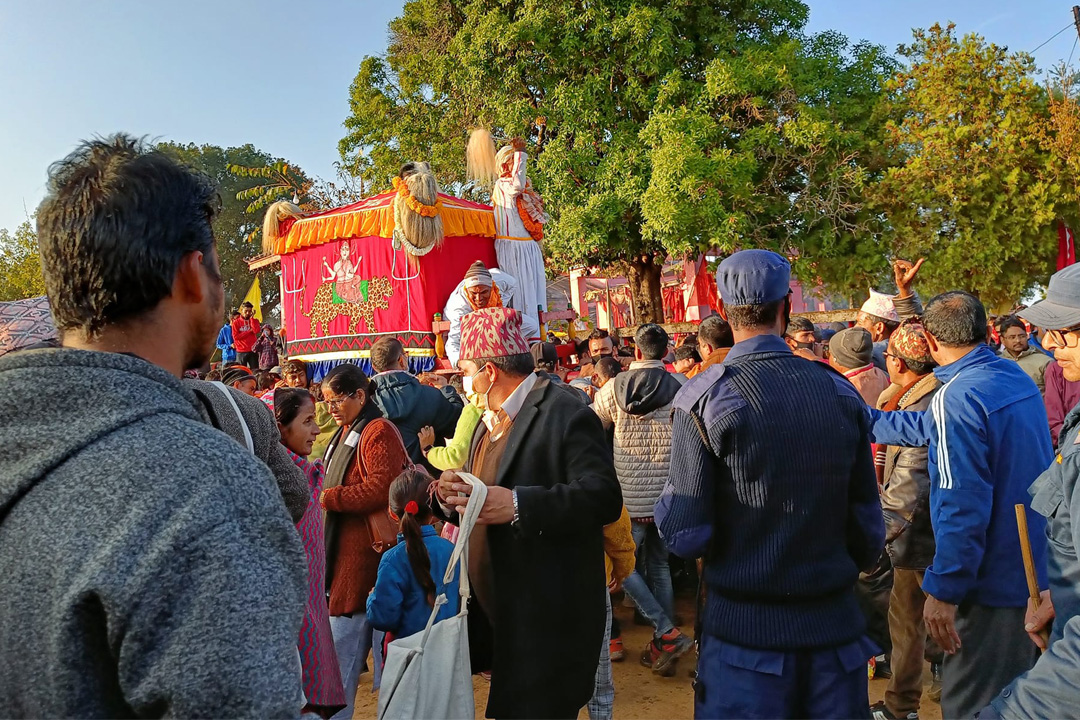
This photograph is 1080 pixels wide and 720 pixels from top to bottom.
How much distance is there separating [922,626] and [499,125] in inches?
643

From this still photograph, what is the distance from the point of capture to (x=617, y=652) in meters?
4.98

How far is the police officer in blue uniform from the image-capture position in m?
2.26

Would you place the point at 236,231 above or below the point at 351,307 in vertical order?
above

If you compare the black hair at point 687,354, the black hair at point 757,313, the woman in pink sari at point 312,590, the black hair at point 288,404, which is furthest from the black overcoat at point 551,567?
the black hair at point 687,354

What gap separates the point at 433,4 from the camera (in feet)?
65.9

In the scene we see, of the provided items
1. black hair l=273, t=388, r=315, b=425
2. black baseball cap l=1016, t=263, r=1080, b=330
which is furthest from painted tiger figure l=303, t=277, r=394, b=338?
black baseball cap l=1016, t=263, r=1080, b=330

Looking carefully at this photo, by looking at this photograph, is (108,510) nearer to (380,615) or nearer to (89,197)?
(89,197)

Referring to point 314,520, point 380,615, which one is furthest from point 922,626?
point 314,520

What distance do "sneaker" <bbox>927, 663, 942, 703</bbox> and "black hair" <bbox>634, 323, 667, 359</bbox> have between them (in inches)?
101

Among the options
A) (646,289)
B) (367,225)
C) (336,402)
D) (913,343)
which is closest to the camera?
(336,402)

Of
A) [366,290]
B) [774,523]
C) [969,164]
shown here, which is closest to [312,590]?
[774,523]

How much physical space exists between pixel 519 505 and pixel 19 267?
30450mm

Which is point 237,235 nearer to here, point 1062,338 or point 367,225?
point 367,225

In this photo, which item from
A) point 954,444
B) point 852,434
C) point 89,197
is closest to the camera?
point 89,197
